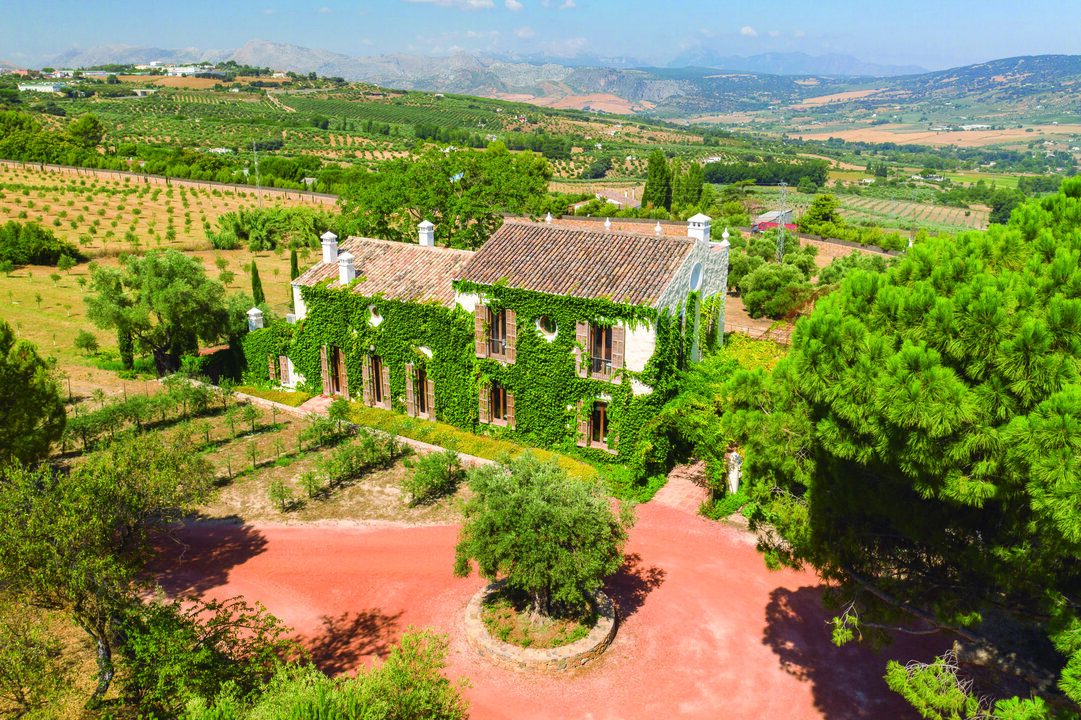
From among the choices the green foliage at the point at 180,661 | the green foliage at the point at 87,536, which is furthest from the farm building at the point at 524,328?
the green foliage at the point at 180,661

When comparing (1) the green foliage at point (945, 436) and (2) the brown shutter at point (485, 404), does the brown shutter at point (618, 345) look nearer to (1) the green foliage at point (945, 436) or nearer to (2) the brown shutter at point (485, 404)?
(2) the brown shutter at point (485, 404)

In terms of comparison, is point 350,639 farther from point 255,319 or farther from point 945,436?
point 255,319

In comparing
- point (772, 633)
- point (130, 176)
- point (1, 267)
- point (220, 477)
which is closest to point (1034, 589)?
point (772, 633)

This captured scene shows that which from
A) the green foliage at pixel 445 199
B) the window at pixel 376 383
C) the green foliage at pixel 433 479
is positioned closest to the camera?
the green foliage at pixel 433 479

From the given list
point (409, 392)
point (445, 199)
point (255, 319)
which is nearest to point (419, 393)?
point (409, 392)

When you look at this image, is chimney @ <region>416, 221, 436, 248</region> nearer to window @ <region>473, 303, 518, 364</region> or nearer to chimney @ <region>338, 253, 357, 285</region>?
chimney @ <region>338, 253, 357, 285</region>

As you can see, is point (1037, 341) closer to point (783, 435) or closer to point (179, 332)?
point (783, 435)

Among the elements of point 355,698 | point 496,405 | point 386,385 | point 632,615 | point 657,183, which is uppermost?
point 657,183
